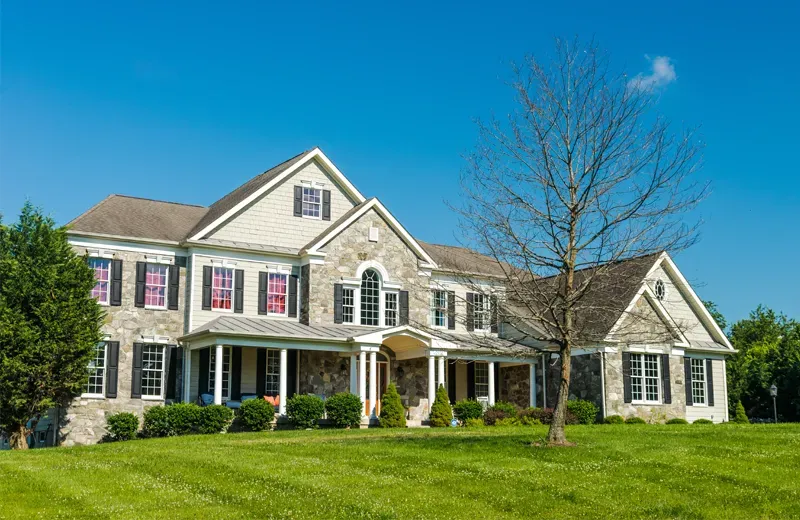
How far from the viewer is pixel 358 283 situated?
1227 inches

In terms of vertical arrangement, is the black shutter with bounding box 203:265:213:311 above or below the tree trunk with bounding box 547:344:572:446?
above

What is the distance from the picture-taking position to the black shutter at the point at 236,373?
2886 cm

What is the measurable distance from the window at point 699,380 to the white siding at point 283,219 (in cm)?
1542

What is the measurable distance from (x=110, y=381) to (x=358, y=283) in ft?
29.0

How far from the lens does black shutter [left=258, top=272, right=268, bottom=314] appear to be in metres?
30.2

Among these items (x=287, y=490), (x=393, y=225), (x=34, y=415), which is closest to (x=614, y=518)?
(x=287, y=490)

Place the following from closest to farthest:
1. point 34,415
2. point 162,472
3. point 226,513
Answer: point 226,513, point 162,472, point 34,415

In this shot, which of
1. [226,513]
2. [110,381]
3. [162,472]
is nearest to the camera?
[226,513]

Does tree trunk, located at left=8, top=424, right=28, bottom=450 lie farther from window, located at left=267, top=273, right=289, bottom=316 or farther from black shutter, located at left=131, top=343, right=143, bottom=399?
window, located at left=267, top=273, right=289, bottom=316

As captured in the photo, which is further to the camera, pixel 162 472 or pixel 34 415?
pixel 34 415

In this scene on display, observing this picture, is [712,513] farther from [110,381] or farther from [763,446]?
[110,381]

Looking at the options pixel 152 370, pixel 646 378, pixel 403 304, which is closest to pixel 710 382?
pixel 646 378

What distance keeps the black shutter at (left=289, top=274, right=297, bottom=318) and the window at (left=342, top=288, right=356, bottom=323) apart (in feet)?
5.46

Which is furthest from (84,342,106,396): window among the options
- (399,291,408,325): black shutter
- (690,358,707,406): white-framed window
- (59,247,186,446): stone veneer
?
(690,358,707,406): white-framed window
